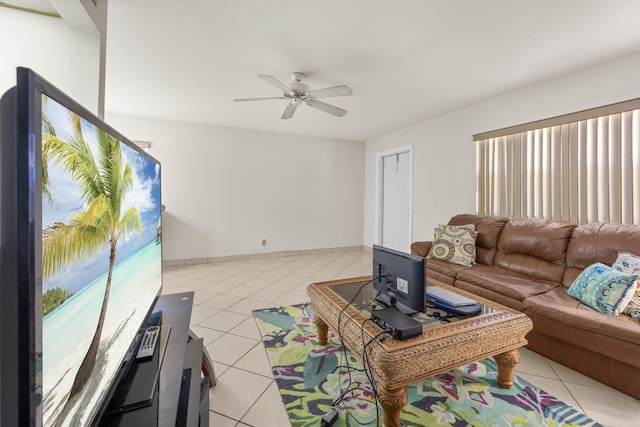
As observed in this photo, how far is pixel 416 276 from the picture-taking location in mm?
1297

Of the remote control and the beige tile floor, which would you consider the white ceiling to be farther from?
the beige tile floor

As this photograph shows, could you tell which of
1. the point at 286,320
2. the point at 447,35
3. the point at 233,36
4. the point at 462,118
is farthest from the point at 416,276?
the point at 462,118

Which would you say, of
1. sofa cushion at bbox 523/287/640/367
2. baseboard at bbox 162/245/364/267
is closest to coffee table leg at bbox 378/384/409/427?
sofa cushion at bbox 523/287/640/367

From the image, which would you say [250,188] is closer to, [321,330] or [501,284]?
[321,330]

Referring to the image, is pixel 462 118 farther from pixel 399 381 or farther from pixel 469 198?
pixel 399 381

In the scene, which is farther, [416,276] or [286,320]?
[286,320]

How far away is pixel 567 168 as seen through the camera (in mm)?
2543

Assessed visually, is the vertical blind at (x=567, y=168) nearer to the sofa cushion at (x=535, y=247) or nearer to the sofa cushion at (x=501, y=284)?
the sofa cushion at (x=535, y=247)

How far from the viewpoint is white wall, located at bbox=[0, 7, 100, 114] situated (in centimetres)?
161

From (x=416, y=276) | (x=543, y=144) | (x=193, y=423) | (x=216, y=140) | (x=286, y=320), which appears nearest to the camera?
(x=193, y=423)

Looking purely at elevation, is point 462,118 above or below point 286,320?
above

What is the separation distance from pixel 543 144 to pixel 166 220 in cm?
509

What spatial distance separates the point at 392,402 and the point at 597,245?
2215mm

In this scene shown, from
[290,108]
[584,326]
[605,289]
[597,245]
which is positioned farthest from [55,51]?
[597,245]
